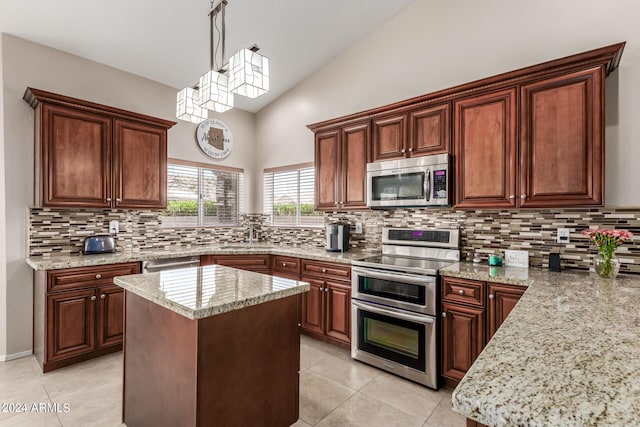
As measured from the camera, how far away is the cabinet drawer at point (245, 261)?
149 inches

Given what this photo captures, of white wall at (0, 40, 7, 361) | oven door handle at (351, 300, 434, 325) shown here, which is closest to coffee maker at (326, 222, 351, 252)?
oven door handle at (351, 300, 434, 325)

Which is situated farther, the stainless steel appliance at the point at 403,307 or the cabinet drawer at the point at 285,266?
the cabinet drawer at the point at 285,266

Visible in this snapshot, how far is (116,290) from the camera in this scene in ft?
10.1

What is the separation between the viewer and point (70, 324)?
2.86 metres

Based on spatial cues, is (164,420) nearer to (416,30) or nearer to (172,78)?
(172,78)

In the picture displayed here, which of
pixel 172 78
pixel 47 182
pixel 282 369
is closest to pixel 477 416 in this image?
pixel 282 369

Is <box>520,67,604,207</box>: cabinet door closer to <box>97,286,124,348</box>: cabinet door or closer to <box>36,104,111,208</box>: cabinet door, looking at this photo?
<box>97,286,124,348</box>: cabinet door

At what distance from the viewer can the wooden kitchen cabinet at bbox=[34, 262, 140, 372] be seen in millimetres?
2768

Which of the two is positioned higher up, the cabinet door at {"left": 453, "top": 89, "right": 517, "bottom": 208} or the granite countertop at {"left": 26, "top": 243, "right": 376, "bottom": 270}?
the cabinet door at {"left": 453, "top": 89, "right": 517, "bottom": 208}

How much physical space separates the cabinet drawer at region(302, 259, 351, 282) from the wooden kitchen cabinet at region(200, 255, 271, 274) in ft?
1.83

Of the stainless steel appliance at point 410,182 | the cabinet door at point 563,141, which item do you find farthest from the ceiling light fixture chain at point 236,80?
the cabinet door at point 563,141

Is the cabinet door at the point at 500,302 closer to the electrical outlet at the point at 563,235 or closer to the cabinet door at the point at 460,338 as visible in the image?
the cabinet door at the point at 460,338

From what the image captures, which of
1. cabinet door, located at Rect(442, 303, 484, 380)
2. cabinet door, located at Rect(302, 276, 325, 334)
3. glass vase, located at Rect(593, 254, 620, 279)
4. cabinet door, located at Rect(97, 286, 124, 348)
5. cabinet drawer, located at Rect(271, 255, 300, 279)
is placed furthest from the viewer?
cabinet drawer, located at Rect(271, 255, 300, 279)

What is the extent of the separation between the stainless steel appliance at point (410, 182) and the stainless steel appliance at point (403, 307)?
0.42 meters
